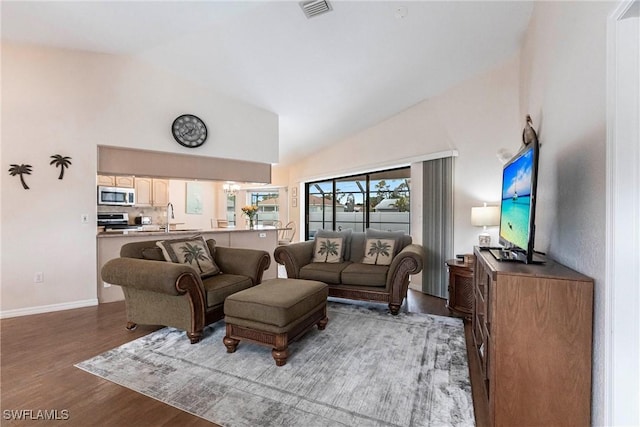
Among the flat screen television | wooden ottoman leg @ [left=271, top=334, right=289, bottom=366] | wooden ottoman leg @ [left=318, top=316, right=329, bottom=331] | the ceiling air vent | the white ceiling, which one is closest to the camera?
the flat screen television

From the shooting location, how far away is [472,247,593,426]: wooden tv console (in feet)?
4.42

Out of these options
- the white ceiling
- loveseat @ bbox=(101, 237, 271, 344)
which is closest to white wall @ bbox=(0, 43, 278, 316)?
the white ceiling

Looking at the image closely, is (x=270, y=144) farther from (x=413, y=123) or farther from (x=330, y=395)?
(x=330, y=395)

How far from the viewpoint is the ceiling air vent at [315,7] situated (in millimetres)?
2532

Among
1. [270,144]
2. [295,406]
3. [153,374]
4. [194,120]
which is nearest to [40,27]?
[194,120]

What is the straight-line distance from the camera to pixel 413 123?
455 cm

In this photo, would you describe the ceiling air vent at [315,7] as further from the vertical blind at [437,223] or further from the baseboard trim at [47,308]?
the baseboard trim at [47,308]

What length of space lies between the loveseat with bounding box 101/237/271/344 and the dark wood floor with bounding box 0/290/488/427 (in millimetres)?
341

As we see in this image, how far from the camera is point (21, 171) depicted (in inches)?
131

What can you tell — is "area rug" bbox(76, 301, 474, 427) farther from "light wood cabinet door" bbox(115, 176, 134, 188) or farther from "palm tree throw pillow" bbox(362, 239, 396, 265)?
"light wood cabinet door" bbox(115, 176, 134, 188)

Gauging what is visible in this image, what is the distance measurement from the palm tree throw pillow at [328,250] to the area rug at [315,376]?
1.28 m

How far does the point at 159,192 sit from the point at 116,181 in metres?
0.89

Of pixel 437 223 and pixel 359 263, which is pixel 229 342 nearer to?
pixel 359 263

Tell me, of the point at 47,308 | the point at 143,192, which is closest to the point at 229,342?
the point at 47,308
